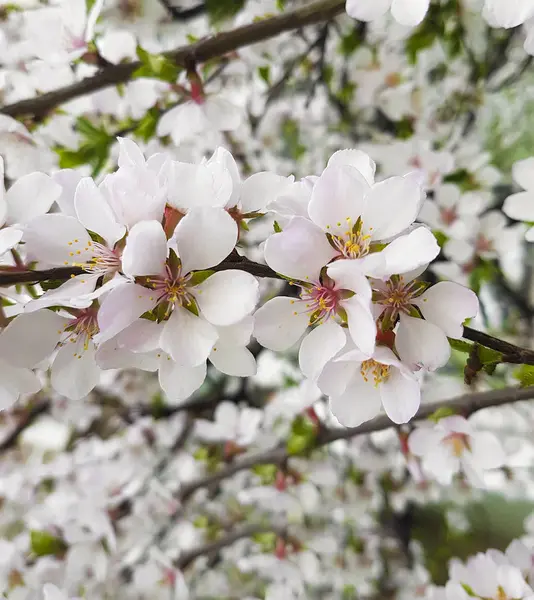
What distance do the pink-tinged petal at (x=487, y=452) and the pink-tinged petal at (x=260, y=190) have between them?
0.48 metres

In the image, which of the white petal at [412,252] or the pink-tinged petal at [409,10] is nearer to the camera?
the white petal at [412,252]

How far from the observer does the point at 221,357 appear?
17.8 inches

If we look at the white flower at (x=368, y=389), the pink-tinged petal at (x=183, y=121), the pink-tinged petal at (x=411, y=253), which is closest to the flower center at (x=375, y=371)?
the white flower at (x=368, y=389)

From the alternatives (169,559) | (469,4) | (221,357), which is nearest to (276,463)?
(169,559)

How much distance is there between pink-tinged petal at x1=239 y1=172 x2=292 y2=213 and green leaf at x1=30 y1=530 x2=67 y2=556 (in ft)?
2.74

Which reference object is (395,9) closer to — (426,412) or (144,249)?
(144,249)

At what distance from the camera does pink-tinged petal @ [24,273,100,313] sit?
1.24 ft

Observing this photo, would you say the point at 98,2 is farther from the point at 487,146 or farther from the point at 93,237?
the point at 487,146

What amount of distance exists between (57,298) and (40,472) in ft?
3.94

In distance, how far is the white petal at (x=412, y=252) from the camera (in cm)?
37

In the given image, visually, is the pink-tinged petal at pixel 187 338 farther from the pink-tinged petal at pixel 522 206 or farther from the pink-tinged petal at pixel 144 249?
the pink-tinged petal at pixel 522 206

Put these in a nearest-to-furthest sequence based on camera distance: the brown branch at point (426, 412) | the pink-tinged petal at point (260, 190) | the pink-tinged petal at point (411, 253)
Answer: the pink-tinged petal at point (411, 253) < the pink-tinged petal at point (260, 190) < the brown branch at point (426, 412)

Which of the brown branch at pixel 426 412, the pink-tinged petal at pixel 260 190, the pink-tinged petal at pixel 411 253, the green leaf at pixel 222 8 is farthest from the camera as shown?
the green leaf at pixel 222 8

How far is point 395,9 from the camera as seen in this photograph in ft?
1.85
